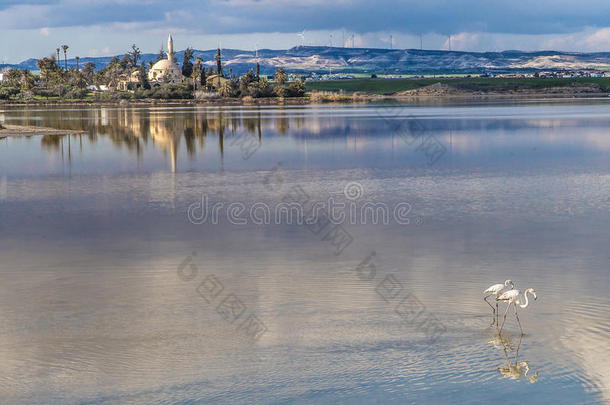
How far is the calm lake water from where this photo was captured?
12.0 metres

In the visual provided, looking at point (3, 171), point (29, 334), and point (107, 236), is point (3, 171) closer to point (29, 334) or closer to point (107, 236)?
point (107, 236)

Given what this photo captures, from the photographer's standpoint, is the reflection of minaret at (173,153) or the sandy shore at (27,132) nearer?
the reflection of minaret at (173,153)

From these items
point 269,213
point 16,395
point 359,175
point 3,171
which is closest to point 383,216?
point 269,213

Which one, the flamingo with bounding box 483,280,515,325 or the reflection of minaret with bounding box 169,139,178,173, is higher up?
the reflection of minaret with bounding box 169,139,178,173

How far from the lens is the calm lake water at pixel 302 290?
12008 millimetres

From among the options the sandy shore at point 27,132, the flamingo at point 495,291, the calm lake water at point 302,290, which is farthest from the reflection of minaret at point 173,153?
the flamingo at point 495,291

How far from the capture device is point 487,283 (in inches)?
667

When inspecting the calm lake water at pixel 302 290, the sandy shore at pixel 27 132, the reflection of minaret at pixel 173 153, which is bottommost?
the calm lake water at pixel 302 290

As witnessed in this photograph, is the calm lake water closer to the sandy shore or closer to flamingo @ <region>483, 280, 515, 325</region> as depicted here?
flamingo @ <region>483, 280, 515, 325</region>

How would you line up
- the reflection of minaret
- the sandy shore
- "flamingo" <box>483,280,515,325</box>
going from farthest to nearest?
the sandy shore
the reflection of minaret
"flamingo" <box>483,280,515,325</box>

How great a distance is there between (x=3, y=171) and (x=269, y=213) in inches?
896

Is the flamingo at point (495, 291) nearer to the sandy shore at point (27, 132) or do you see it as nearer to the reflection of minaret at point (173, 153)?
the reflection of minaret at point (173, 153)

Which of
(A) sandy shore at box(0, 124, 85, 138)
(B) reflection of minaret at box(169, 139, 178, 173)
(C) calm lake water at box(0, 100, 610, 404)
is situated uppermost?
(A) sandy shore at box(0, 124, 85, 138)

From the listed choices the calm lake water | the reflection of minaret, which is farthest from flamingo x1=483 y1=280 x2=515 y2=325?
the reflection of minaret
